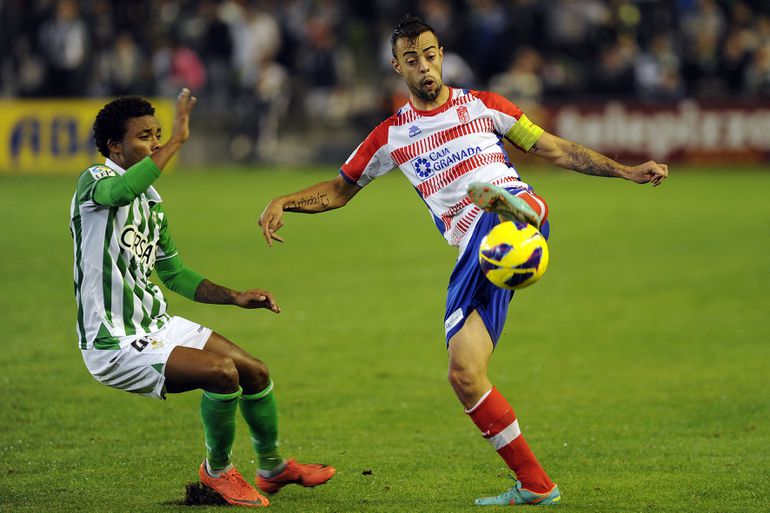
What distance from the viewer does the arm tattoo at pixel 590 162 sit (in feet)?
21.8

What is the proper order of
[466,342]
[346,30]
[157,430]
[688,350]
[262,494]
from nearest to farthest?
[466,342] < [262,494] < [157,430] < [688,350] < [346,30]

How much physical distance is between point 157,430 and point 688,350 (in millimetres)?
4955

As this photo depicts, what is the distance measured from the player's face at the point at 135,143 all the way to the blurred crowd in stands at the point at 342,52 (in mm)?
18376

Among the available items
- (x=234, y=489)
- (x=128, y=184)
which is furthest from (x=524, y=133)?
(x=234, y=489)

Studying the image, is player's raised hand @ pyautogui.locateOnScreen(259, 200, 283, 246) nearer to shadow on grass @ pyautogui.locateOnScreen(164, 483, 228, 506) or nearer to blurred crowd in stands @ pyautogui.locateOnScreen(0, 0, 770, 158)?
shadow on grass @ pyautogui.locateOnScreen(164, 483, 228, 506)

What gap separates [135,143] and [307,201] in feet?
3.84

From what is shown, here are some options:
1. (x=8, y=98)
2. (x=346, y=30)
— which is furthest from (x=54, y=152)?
(x=346, y=30)

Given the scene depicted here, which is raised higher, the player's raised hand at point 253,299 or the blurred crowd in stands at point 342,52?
the player's raised hand at point 253,299

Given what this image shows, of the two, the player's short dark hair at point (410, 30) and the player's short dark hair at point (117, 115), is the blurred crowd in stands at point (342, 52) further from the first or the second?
the player's short dark hair at point (117, 115)

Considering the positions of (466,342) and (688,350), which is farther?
(688,350)

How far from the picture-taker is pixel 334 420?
8500 mm

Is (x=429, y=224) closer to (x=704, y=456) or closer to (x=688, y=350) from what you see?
(x=688, y=350)

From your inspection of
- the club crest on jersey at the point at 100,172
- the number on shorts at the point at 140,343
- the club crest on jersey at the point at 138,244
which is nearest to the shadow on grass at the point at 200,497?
the number on shorts at the point at 140,343

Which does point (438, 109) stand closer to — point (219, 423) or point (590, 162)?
point (590, 162)
